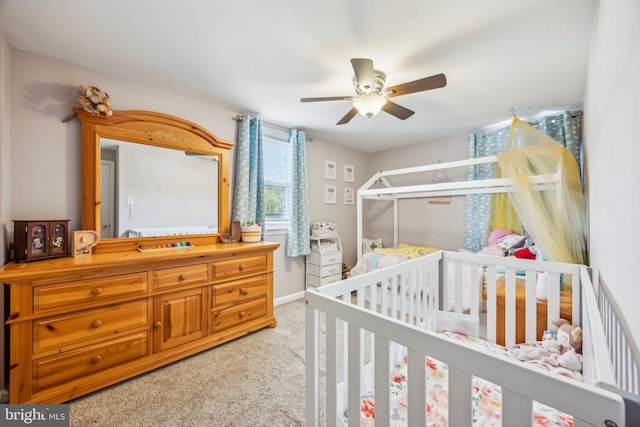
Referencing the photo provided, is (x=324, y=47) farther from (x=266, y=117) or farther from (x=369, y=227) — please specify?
(x=369, y=227)

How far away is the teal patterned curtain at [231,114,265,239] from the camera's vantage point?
2.71 metres

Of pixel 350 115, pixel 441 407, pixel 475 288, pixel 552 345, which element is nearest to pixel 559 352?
pixel 552 345

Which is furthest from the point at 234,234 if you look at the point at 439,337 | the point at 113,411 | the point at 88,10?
the point at 439,337

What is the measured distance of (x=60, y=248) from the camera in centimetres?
176

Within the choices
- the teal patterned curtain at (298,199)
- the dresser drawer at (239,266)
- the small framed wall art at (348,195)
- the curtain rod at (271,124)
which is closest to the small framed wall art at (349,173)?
the small framed wall art at (348,195)

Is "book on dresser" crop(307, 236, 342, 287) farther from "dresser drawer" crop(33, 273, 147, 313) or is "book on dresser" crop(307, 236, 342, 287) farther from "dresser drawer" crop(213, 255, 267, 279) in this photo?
"dresser drawer" crop(33, 273, 147, 313)

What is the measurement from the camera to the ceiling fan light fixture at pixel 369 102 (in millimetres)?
1800

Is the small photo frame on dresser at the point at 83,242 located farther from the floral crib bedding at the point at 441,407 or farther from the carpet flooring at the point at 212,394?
the floral crib bedding at the point at 441,407

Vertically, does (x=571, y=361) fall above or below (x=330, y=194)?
below

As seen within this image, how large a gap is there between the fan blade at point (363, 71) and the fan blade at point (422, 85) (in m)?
0.19

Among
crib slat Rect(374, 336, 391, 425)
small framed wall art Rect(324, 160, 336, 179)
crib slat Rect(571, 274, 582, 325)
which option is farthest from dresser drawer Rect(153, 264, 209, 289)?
crib slat Rect(571, 274, 582, 325)

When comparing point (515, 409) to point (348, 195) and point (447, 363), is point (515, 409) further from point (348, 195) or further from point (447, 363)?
point (348, 195)

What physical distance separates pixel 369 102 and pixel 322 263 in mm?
2098

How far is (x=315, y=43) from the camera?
163cm
